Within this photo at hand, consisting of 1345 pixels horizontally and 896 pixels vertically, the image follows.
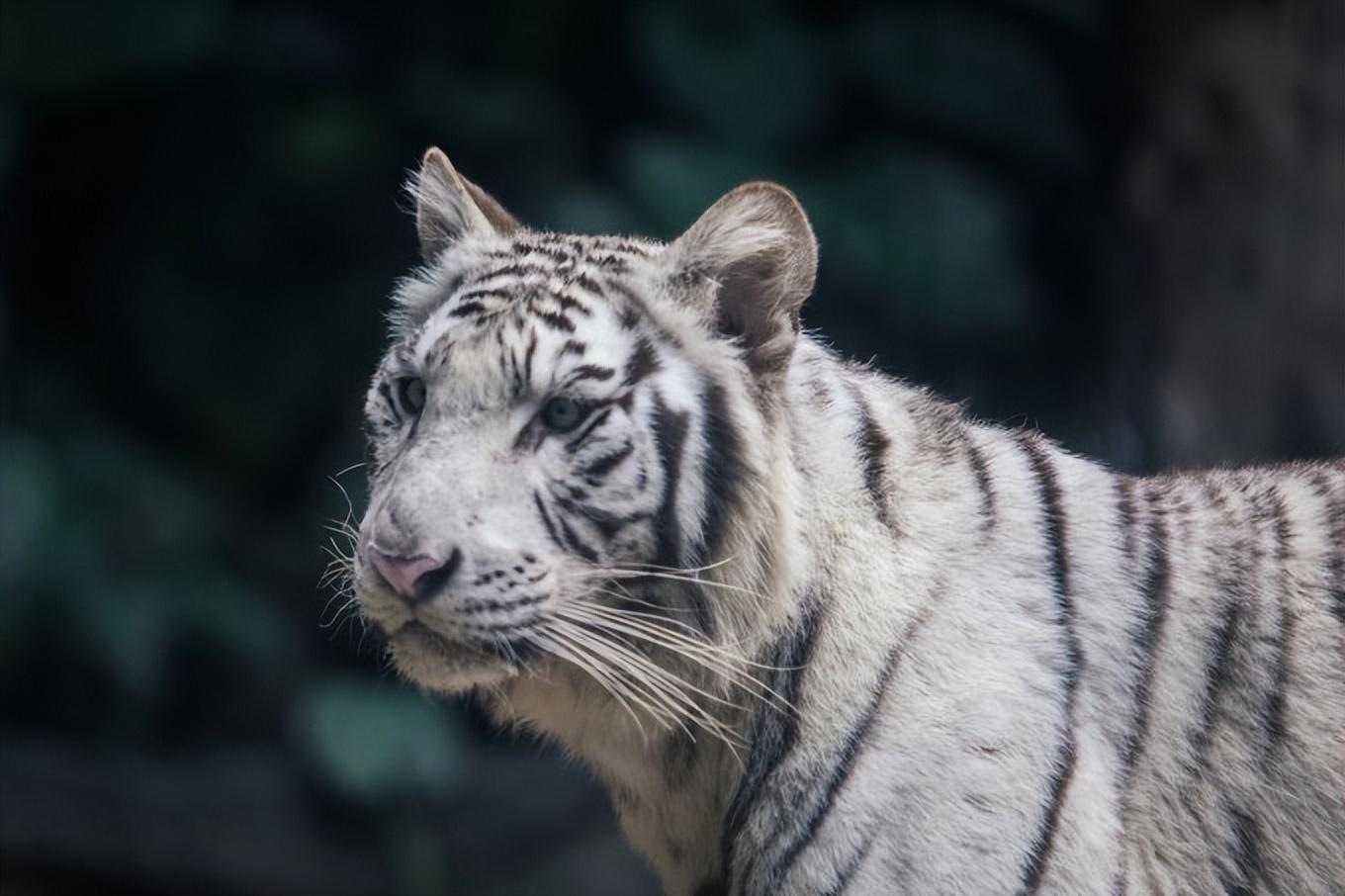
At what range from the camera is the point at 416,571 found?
5.74ft

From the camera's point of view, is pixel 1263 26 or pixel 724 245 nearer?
pixel 724 245

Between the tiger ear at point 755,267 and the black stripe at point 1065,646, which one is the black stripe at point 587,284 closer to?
the tiger ear at point 755,267

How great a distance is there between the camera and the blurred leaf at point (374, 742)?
3994 mm

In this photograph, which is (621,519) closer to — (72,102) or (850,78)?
(850,78)

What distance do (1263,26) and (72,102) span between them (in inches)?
121

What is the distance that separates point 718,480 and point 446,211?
1.88 feet

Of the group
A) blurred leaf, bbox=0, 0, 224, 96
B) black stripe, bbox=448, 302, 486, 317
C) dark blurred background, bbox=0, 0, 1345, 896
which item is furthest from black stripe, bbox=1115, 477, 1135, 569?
blurred leaf, bbox=0, 0, 224, 96

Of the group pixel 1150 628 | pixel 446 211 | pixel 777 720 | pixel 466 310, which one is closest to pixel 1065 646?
pixel 1150 628

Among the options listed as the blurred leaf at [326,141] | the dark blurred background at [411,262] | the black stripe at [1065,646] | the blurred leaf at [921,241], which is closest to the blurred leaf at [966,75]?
the dark blurred background at [411,262]

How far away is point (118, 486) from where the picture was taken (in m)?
4.08

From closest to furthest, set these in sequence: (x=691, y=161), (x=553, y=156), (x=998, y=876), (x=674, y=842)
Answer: (x=998, y=876)
(x=674, y=842)
(x=691, y=161)
(x=553, y=156)

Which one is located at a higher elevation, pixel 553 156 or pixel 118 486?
pixel 553 156

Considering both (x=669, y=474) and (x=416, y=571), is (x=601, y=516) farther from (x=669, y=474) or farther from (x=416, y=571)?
(x=416, y=571)

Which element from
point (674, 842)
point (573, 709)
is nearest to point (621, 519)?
point (573, 709)
